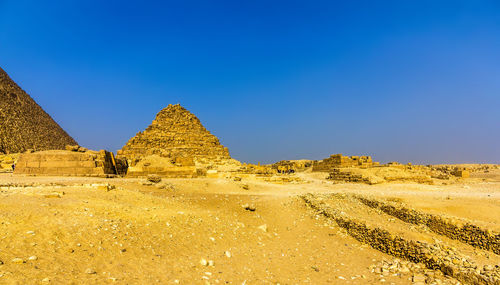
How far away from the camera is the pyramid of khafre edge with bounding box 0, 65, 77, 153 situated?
123 ft

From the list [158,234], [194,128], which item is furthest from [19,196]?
[194,128]

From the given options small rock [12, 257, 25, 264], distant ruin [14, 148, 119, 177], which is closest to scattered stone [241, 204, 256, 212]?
small rock [12, 257, 25, 264]

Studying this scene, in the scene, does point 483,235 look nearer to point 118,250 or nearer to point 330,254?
point 330,254

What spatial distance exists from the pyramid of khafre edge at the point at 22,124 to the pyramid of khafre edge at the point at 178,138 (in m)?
13.2

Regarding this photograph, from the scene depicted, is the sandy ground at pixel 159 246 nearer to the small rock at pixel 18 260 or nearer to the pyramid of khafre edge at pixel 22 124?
the small rock at pixel 18 260

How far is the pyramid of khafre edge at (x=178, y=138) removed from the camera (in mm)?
43281

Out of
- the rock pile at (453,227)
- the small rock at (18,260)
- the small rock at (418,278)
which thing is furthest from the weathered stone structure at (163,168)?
the small rock at (418,278)

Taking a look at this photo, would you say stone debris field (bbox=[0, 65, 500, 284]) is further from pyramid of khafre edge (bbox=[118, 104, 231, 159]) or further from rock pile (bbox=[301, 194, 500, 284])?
pyramid of khafre edge (bbox=[118, 104, 231, 159])

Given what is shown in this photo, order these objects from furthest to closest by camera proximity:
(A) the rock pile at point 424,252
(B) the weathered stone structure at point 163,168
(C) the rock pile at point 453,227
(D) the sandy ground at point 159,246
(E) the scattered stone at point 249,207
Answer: (B) the weathered stone structure at point 163,168 < (E) the scattered stone at point 249,207 < (C) the rock pile at point 453,227 < (A) the rock pile at point 424,252 < (D) the sandy ground at point 159,246

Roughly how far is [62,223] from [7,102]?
2040 inches

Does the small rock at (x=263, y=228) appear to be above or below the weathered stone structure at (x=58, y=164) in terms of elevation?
below

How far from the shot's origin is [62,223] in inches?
172

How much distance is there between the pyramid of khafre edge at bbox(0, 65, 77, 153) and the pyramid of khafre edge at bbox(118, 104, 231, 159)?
1325cm

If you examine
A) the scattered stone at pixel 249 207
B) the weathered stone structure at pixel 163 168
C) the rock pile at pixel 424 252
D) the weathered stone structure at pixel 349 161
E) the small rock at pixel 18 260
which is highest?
the weathered stone structure at pixel 349 161
